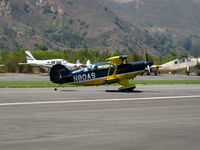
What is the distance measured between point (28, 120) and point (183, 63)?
56.8m

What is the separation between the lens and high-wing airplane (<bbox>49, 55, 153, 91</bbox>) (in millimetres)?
31969

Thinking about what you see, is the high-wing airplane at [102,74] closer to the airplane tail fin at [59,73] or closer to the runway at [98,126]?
the airplane tail fin at [59,73]

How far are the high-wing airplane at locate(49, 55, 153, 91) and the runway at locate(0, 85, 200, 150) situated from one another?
34.6 feet

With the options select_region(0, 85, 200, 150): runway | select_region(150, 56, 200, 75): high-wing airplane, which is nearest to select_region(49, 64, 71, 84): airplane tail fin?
select_region(0, 85, 200, 150): runway

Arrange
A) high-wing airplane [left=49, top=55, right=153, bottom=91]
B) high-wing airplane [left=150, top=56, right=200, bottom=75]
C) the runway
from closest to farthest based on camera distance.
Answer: the runway
high-wing airplane [left=49, top=55, right=153, bottom=91]
high-wing airplane [left=150, top=56, right=200, bottom=75]

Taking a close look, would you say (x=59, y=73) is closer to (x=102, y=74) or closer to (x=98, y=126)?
(x=102, y=74)

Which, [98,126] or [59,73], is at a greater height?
[59,73]

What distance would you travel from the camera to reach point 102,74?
3228 centimetres

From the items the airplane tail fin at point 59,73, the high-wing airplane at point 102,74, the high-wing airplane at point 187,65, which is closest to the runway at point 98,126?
the high-wing airplane at point 102,74

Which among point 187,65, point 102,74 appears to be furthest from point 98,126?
point 187,65

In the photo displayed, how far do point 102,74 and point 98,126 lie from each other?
18090 millimetres

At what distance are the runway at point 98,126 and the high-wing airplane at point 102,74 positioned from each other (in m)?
10.6

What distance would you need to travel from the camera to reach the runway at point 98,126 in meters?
11.5

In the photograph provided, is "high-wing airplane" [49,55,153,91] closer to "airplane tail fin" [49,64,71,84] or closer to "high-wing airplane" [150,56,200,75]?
"airplane tail fin" [49,64,71,84]
